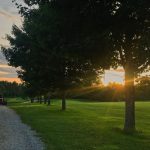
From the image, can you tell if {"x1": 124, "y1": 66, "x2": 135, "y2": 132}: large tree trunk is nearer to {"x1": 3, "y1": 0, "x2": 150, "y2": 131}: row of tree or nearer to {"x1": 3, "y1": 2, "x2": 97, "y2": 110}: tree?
{"x1": 3, "y1": 0, "x2": 150, "y2": 131}: row of tree

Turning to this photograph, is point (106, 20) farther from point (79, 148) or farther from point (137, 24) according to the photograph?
point (79, 148)

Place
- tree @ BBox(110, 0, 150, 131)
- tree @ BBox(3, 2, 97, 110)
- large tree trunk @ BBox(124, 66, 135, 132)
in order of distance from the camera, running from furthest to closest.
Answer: tree @ BBox(3, 2, 97, 110)
large tree trunk @ BBox(124, 66, 135, 132)
tree @ BBox(110, 0, 150, 131)

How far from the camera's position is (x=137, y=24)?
20.9 metres

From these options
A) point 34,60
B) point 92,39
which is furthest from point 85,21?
point 34,60

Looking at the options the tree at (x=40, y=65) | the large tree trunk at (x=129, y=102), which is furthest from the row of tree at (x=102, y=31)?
the tree at (x=40, y=65)

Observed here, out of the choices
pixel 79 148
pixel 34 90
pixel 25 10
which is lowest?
pixel 79 148

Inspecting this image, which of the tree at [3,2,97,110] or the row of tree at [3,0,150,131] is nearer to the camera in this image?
the row of tree at [3,0,150,131]

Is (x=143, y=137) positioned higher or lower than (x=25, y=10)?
lower

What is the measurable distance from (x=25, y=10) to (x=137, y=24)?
7382 mm

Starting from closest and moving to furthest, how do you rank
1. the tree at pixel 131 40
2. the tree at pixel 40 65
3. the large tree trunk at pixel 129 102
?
the tree at pixel 131 40 < the large tree trunk at pixel 129 102 < the tree at pixel 40 65

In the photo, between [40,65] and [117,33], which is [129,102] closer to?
[117,33]

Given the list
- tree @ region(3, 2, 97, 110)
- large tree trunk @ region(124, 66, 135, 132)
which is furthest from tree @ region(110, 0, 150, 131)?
tree @ region(3, 2, 97, 110)

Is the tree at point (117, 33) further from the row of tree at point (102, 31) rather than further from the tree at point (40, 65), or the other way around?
the tree at point (40, 65)

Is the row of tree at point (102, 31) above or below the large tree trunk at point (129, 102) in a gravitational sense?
above
